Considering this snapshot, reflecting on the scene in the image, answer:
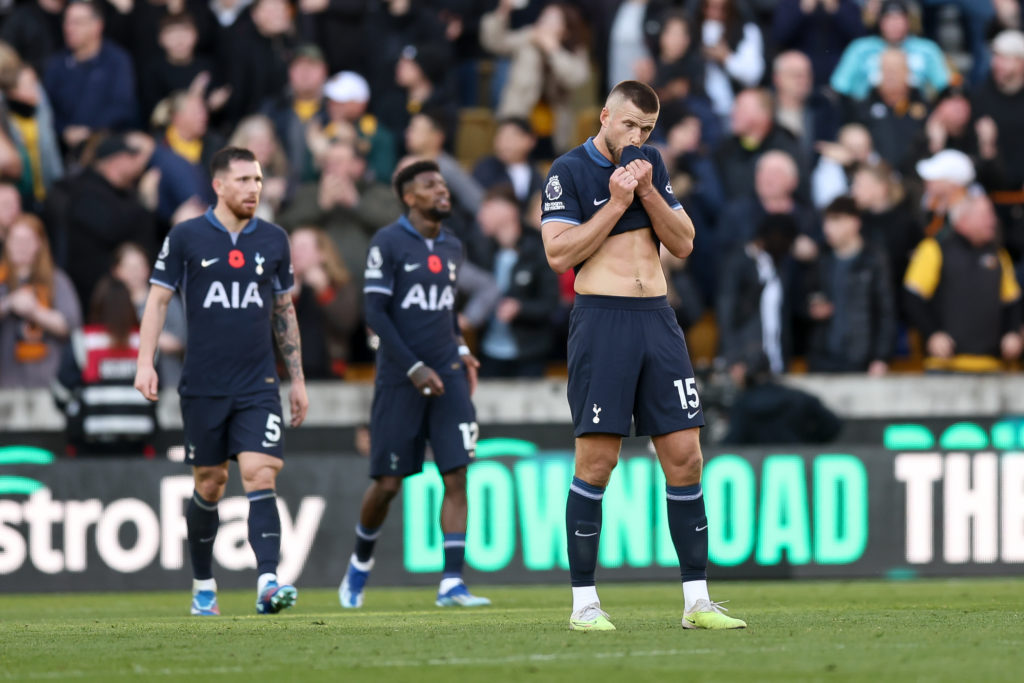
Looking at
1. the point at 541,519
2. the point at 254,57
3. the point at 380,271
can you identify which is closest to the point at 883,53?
the point at 254,57

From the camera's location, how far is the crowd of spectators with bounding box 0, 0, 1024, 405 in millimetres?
15484

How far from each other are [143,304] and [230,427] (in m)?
4.75

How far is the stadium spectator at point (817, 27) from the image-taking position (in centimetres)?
1897

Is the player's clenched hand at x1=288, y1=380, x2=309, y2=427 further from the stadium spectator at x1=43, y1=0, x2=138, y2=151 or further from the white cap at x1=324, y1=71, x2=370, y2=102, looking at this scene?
the stadium spectator at x1=43, y1=0, x2=138, y2=151

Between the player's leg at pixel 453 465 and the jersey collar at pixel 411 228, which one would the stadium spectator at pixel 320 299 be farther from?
the player's leg at pixel 453 465

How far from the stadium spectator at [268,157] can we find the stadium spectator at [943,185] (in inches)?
229

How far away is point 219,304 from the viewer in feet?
34.0

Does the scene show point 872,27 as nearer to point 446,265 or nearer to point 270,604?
point 446,265

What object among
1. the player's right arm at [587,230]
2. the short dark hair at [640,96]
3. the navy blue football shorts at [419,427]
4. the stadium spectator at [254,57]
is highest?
the stadium spectator at [254,57]

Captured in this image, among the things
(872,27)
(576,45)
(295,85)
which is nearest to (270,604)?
(295,85)

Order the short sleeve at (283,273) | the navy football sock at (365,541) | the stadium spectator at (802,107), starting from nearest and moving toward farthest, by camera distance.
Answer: the short sleeve at (283,273) < the navy football sock at (365,541) < the stadium spectator at (802,107)

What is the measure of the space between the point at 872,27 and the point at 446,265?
9372mm

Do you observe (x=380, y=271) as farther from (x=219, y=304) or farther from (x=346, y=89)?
(x=346, y=89)

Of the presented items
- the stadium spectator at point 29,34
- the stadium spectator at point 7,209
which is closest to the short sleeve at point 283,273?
the stadium spectator at point 7,209
